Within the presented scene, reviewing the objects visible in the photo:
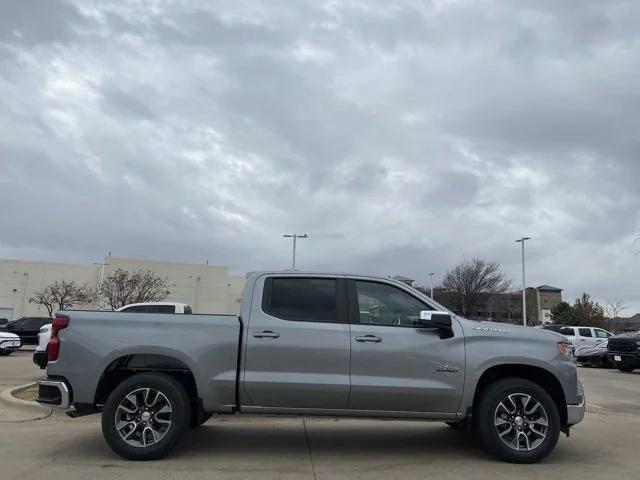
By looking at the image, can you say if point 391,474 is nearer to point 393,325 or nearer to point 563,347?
point 393,325

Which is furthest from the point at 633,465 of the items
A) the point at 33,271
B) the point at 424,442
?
the point at 33,271

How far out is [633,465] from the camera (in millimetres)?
6285

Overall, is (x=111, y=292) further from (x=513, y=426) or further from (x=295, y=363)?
(x=513, y=426)

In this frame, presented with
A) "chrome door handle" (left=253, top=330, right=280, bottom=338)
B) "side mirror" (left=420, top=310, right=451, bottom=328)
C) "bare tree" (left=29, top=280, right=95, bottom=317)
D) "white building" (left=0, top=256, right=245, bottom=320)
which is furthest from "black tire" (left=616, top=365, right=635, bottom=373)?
"bare tree" (left=29, top=280, right=95, bottom=317)

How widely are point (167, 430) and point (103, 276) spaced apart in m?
63.8

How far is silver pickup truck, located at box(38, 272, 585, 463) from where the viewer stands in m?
6.05

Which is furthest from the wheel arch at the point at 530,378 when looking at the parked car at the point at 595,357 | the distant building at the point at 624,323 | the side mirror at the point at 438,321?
the distant building at the point at 624,323

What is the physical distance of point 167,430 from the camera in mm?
6023

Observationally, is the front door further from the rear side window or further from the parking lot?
the rear side window

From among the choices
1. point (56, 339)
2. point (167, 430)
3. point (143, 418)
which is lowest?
point (167, 430)

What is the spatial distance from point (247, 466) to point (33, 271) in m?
68.0

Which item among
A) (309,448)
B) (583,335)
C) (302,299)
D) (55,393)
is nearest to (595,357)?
(583,335)

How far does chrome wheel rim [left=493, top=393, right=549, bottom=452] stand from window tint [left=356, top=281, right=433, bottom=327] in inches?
50.8

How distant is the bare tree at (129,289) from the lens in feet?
179
